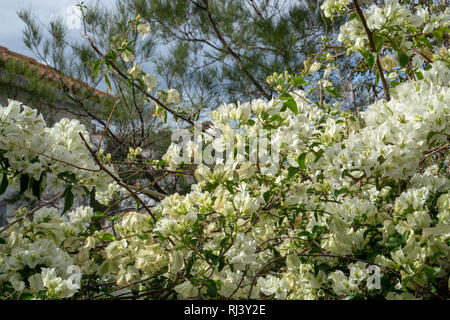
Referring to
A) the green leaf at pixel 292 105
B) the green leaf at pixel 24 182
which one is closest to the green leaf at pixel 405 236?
the green leaf at pixel 292 105

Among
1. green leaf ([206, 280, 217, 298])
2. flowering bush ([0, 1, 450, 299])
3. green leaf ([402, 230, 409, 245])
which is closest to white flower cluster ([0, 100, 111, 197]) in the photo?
flowering bush ([0, 1, 450, 299])

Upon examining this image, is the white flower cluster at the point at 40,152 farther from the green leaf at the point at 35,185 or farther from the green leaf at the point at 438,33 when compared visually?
the green leaf at the point at 438,33

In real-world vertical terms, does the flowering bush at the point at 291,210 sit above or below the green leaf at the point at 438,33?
below

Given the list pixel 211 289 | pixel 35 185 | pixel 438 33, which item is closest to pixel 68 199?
pixel 35 185

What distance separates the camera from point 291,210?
96cm

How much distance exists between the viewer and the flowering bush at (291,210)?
779mm

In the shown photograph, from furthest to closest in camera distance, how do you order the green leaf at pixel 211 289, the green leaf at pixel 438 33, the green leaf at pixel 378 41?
1. the green leaf at pixel 438 33
2. the green leaf at pixel 378 41
3. the green leaf at pixel 211 289

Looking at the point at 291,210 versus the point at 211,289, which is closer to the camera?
Answer: the point at 211,289

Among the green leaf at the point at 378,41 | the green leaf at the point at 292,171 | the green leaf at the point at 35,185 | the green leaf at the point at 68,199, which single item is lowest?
the green leaf at the point at 68,199

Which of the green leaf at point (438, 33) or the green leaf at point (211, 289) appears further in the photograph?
the green leaf at point (438, 33)

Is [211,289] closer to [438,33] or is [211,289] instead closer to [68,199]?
[68,199]

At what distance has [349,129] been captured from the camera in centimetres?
118

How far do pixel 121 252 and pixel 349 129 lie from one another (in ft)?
2.52

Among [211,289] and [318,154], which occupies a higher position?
[318,154]
